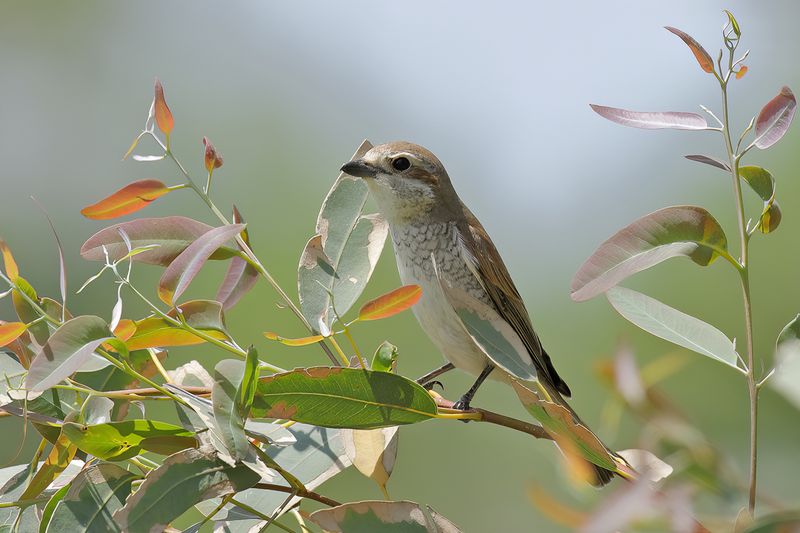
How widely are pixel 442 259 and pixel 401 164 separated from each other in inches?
14.5

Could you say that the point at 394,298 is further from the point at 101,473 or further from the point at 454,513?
the point at 454,513

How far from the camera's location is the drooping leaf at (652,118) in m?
1.60

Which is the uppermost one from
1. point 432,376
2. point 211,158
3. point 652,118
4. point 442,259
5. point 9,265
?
point 652,118

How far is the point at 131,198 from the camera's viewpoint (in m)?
1.86

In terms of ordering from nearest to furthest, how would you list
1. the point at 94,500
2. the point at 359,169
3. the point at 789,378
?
the point at 789,378 → the point at 94,500 → the point at 359,169

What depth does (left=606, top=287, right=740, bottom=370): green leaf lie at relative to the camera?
158 cm

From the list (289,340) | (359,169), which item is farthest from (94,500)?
(359,169)

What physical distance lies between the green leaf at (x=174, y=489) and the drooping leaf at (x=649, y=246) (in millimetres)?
649

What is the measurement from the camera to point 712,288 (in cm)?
684

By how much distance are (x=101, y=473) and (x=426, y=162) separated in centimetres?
184

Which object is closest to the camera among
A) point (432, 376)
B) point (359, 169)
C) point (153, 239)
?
point (153, 239)

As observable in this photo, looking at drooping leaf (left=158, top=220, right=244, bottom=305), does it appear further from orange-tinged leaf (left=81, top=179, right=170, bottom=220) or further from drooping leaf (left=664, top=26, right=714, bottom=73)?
drooping leaf (left=664, top=26, right=714, bottom=73)

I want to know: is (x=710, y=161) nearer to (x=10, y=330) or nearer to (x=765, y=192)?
(x=765, y=192)

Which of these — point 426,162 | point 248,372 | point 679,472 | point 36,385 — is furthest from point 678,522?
point 426,162
